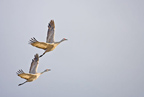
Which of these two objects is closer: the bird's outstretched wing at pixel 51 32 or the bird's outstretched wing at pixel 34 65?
the bird's outstretched wing at pixel 51 32

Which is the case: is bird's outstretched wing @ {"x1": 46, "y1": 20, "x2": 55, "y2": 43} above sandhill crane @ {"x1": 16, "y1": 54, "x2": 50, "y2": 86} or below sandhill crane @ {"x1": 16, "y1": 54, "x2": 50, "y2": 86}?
above

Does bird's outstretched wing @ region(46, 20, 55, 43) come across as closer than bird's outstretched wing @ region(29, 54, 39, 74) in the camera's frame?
Yes

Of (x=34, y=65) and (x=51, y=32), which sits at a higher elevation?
(x=51, y=32)

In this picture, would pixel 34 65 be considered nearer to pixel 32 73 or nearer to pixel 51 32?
pixel 32 73

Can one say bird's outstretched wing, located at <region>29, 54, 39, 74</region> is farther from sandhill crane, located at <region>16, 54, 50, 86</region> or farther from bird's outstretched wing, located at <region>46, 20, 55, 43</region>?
bird's outstretched wing, located at <region>46, 20, 55, 43</region>

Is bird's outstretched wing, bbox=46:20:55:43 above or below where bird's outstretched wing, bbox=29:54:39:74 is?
above

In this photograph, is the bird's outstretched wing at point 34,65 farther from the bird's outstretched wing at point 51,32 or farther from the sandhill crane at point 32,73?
the bird's outstretched wing at point 51,32

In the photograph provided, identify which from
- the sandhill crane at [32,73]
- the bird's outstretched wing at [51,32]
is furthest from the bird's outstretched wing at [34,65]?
the bird's outstretched wing at [51,32]

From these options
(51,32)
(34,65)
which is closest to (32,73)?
(34,65)

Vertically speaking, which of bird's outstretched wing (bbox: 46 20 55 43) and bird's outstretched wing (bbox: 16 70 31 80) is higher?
bird's outstretched wing (bbox: 46 20 55 43)

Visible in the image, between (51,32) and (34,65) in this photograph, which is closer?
(51,32)

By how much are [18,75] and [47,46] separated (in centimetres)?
617

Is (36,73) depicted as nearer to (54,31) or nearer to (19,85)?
(19,85)

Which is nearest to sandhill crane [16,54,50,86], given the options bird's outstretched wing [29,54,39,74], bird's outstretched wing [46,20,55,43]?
bird's outstretched wing [29,54,39,74]
